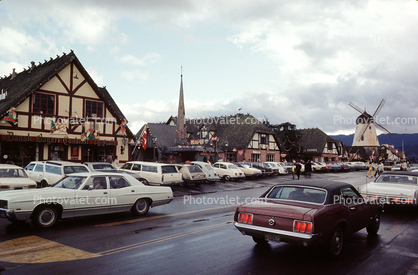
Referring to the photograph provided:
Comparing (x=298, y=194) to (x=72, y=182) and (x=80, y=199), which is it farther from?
(x=72, y=182)

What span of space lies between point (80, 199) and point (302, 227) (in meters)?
6.31

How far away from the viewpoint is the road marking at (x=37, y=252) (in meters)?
6.21

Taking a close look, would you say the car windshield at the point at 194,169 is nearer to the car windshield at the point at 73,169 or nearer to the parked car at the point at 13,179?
the car windshield at the point at 73,169

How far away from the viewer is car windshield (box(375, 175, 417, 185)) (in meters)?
12.4

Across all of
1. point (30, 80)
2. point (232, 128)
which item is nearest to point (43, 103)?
point (30, 80)

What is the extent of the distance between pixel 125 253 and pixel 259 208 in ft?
9.39

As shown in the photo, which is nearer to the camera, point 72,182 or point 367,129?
point 72,182

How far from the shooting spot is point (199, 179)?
21.8m

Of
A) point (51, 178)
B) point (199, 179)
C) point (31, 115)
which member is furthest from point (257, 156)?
point (51, 178)

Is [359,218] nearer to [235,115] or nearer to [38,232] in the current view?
[38,232]

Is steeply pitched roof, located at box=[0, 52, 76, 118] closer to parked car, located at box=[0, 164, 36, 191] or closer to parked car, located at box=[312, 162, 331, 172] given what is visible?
parked car, located at box=[0, 164, 36, 191]

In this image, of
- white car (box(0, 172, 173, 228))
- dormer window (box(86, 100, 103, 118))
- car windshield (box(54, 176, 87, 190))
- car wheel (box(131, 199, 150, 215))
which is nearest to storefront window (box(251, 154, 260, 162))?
dormer window (box(86, 100, 103, 118))

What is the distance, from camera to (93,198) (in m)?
9.63

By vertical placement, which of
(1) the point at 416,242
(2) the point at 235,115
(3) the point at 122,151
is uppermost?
(2) the point at 235,115
